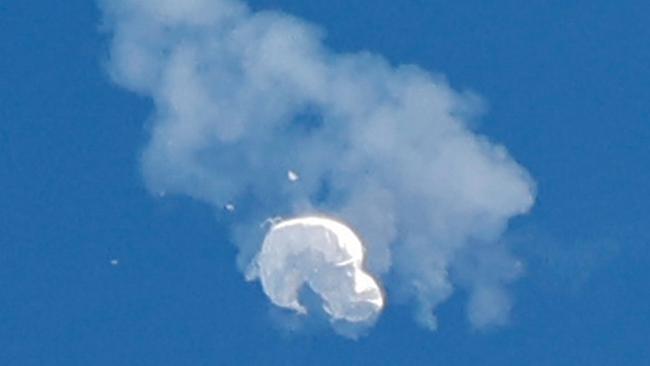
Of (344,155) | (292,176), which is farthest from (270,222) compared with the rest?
(344,155)

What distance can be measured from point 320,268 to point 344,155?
40 centimetres

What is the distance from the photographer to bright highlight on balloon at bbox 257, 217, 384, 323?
471 cm

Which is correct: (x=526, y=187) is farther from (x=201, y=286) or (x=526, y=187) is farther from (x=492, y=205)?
(x=201, y=286)

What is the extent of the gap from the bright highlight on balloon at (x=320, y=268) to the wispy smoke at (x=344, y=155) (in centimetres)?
6

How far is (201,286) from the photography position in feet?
15.7

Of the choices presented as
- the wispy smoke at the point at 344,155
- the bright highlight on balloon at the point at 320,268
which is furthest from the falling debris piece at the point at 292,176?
the bright highlight on balloon at the point at 320,268

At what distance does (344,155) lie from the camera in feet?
15.7

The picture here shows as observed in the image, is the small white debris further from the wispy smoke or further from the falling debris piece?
A: the falling debris piece

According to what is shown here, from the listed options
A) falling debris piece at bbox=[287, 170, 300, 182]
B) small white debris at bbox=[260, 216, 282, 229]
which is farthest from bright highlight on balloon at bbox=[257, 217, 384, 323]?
falling debris piece at bbox=[287, 170, 300, 182]

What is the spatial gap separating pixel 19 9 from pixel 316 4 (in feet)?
3.42

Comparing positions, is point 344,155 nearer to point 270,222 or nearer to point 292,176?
point 292,176

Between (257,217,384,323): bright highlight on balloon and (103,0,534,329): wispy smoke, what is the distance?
6 cm

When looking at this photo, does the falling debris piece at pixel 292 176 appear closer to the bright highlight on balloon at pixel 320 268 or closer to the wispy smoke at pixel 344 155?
the wispy smoke at pixel 344 155

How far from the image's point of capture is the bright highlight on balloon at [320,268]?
4.71 m
